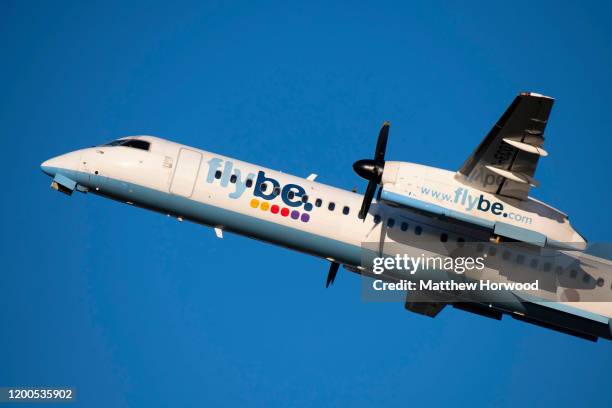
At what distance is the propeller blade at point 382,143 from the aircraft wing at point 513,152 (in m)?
2.49

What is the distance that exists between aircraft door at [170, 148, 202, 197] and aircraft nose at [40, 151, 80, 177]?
3354 millimetres

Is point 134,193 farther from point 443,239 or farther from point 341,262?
point 443,239

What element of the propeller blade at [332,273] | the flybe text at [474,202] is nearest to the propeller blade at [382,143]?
the flybe text at [474,202]

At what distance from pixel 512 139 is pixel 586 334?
28.3ft

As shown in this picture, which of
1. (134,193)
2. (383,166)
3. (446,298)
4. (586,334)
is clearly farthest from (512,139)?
(134,193)

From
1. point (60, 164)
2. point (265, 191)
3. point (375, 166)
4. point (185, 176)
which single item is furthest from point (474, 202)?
point (60, 164)

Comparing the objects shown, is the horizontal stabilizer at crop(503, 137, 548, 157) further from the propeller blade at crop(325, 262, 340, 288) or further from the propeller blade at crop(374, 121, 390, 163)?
the propeller blade at crop(325, 262, 340, 288)

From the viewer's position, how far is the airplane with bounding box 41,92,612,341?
93.2 ft

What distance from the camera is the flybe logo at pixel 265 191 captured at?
2959 centimetres

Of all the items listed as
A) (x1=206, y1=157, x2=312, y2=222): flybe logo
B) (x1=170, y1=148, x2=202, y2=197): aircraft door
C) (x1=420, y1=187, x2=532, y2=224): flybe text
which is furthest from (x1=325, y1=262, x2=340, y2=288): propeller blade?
(x1=170, y1=148, x2=202, y2=197): aircraft door

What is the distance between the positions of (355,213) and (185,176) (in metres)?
5.80

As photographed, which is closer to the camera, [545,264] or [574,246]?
[574,246]

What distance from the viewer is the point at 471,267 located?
29453 millimetres

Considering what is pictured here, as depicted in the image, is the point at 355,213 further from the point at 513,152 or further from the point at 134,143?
the point at 134,143
